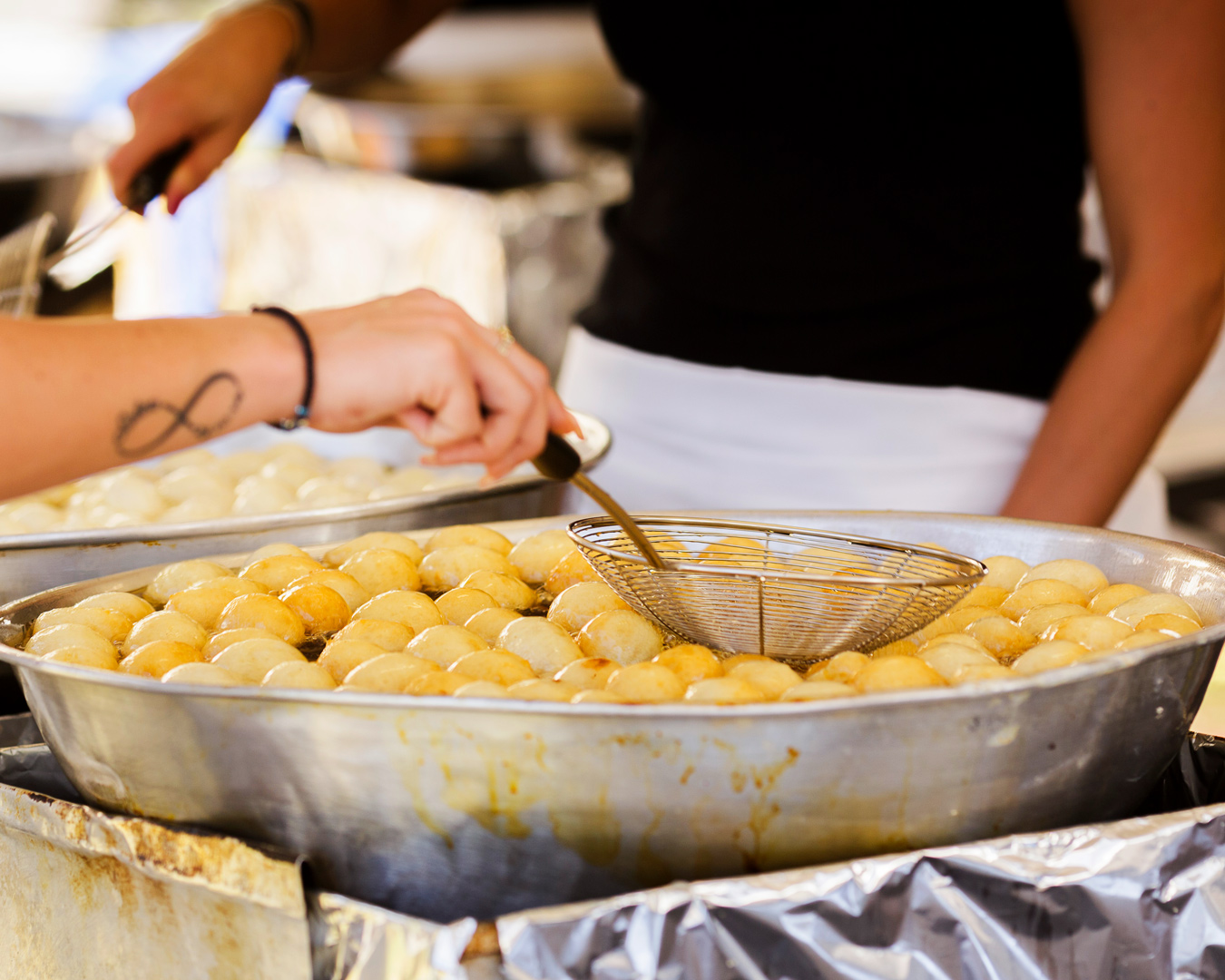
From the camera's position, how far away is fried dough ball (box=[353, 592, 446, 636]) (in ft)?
2.88

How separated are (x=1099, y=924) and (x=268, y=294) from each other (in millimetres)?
3736

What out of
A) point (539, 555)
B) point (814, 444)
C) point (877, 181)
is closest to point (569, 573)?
point (539, 555)

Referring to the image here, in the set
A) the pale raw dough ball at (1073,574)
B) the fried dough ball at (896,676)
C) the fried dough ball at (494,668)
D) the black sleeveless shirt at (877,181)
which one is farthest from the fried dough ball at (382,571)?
the black sleeveless shirt at (877,181)

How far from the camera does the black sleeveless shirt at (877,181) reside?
4.41ft

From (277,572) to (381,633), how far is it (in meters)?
0.19

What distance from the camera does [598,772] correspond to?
61 cm

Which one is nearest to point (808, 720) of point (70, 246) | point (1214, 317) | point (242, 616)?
point (242, 616)

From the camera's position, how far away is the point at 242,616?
0.86 metres

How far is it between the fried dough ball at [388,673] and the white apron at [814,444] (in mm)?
660

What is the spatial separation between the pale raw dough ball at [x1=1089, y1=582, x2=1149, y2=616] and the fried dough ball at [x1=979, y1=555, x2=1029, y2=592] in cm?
7

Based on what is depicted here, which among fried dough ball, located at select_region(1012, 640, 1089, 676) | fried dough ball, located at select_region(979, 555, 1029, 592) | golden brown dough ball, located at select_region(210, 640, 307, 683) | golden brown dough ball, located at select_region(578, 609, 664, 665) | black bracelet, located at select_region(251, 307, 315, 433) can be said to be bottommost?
golden brown dough ball, located at select_region(210, 640, 307, 683)

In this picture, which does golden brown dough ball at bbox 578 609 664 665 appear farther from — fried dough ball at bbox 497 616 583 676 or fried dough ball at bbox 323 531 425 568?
fried dough ball at bbox 323 531 425 568

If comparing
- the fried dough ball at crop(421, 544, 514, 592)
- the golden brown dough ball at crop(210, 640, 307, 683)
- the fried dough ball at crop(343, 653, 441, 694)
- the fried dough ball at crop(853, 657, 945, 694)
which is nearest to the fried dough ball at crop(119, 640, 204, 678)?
the golden brown dough ball at crop(210, 640, 307, 683)

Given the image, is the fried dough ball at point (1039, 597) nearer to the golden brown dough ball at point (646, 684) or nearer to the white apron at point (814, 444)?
the golden brown dough ball at point (646, 684)
